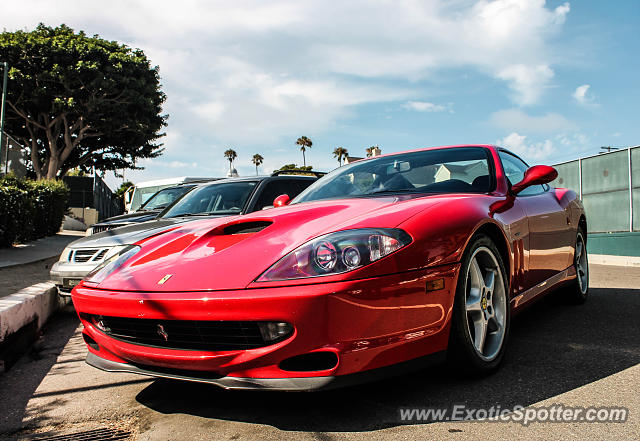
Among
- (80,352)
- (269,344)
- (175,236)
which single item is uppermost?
(175,236)

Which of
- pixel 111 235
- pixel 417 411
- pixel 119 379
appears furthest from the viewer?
pixel 111 235

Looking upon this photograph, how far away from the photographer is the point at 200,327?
82.2 inches

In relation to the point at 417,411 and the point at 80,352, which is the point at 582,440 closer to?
the point at 417,411

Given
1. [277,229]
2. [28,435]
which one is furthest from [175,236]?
[28,435]

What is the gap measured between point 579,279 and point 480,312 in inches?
93.4

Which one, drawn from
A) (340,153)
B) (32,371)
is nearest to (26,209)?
(32,371)

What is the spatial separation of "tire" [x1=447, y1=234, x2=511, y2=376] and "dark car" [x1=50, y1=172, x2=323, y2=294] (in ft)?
9.61

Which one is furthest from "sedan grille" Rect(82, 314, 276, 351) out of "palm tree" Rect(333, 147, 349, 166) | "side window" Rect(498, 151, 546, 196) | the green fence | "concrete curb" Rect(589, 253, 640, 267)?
"palm tree" Rect(333, 147, 349, 166)

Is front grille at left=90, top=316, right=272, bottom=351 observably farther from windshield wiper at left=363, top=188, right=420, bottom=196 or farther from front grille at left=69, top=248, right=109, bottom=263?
front grille at left=69, top=248, right=109, bottom=263

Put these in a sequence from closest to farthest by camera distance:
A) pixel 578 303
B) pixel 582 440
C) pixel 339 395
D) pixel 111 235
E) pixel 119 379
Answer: pixel 582 440, pixel 339 395, pixel 119 379, pixel 578 303, pixel 111 235

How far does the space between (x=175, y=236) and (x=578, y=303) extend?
3.57m

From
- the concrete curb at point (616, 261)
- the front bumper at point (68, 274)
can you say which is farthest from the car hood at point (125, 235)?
the concrete curb at point (616, 261)

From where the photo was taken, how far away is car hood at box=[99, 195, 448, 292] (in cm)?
219

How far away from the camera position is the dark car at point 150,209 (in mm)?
6682
